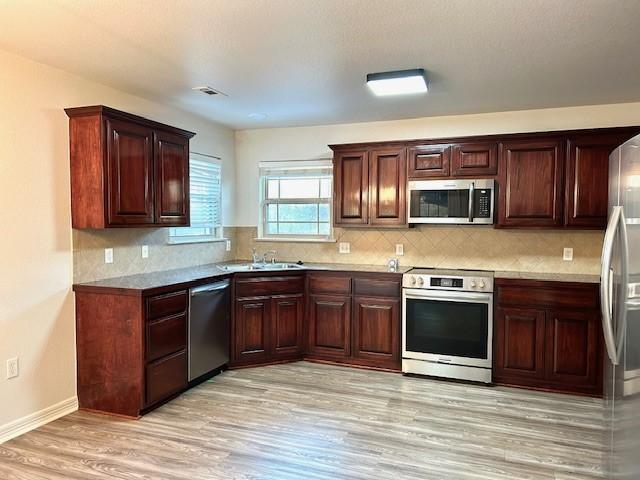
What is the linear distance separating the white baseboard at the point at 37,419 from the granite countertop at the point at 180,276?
0.84 metres

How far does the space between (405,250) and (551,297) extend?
148 cm

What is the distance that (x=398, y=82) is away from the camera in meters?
3.30

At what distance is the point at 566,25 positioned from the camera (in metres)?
2.41

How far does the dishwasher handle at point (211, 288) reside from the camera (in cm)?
372

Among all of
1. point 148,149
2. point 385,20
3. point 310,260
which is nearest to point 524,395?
point 310,260

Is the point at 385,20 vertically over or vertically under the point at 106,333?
over

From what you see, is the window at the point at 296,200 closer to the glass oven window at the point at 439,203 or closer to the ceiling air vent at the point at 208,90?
the glass oven window at the point at 439,203

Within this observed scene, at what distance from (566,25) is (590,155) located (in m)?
1.78

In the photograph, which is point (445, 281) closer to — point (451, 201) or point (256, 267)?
point (451, 201)

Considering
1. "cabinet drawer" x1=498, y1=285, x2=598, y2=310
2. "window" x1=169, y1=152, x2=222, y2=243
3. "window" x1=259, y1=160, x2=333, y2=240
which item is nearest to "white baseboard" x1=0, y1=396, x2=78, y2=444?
"window" x1=169, y1=152, x2=222, y2=243

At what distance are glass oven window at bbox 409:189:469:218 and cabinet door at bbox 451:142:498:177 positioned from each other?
0.67 feet

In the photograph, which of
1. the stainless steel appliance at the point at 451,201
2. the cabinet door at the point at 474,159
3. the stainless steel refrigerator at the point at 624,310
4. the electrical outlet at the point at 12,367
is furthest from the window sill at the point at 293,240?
the stainless steel refrigerator at the point at 624,310

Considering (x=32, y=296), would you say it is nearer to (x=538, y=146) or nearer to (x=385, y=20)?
(x=385, y=20)

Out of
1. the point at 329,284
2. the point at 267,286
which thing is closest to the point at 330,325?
the point at 329,284
